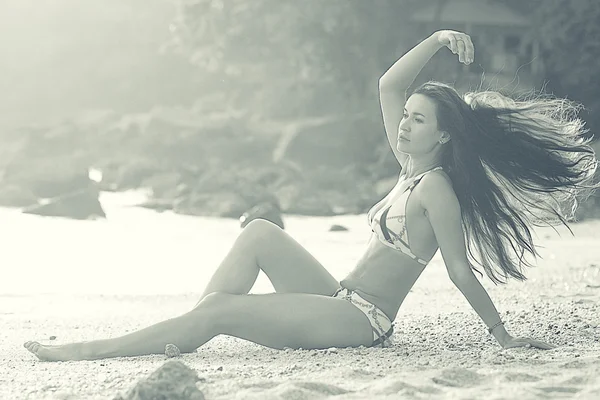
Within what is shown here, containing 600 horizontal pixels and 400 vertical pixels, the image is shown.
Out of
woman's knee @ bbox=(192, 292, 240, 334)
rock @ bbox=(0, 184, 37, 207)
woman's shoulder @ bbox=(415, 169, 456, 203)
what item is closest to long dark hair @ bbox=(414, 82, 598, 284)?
woman's shoulder @ bbox=(415, 169, 456, 203)

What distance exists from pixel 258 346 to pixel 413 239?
90 centimetres

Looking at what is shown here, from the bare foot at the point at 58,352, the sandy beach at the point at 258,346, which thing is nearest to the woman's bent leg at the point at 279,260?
the sandy beach at the point at 258,346

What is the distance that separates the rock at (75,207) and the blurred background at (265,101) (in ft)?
0.05

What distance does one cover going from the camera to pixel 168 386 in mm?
3033

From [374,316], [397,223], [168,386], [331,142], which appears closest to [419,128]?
[397,223]

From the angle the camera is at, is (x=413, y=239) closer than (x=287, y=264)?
Yes

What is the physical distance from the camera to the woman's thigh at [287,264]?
4242 mm

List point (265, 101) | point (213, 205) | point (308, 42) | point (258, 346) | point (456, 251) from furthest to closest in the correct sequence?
point (265, 101) < point (308, 42) < point (213, 205) < point (258, 346) < point (456, 251)

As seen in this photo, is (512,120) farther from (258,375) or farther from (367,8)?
(367,8)

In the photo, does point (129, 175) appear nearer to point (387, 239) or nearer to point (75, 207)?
point (75, 207)

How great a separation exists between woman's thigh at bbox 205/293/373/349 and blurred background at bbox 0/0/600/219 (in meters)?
7.65

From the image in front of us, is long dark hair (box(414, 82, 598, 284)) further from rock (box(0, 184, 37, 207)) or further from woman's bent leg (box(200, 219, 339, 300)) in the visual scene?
rock (box(0, 184, 37, 207))

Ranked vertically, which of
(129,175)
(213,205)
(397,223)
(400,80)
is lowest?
(397,223)

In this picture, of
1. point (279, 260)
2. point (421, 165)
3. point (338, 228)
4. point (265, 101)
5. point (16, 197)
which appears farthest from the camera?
point (265, 101)
